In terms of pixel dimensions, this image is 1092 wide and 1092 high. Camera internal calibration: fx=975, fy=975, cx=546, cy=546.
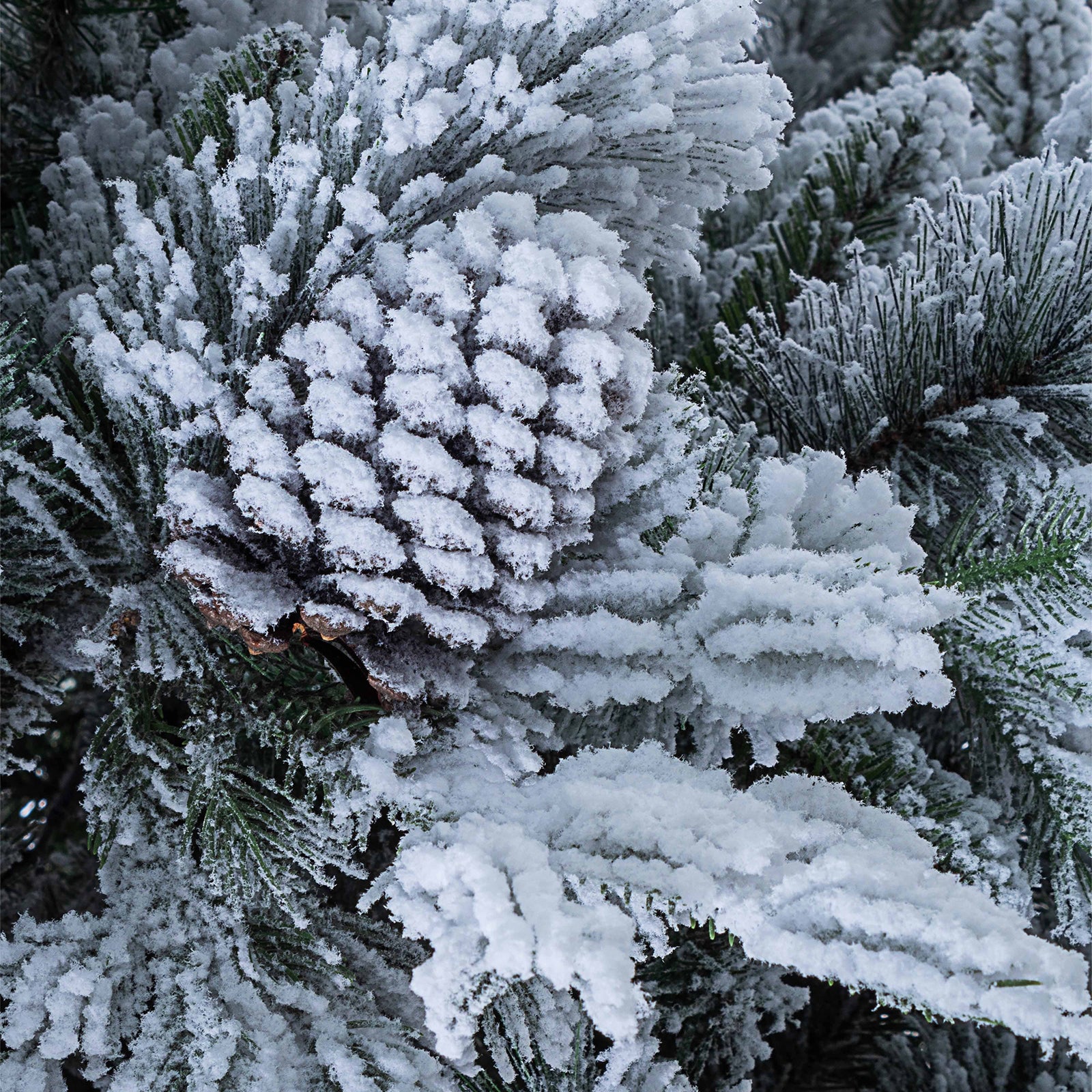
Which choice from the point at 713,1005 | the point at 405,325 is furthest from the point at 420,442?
the point at 713,1005

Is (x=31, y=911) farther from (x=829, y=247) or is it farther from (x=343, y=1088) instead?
(x=829, y=247)

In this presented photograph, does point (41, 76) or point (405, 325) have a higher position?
point (41, 76)

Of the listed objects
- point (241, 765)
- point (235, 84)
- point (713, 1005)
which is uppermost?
point (235, 84)

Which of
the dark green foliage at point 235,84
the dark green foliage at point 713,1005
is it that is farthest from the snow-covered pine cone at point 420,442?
the dark green foliage at point 713,1005

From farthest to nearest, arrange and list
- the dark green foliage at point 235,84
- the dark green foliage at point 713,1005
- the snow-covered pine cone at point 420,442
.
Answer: the dark green foliage at point 713,1005
the dark green foliage at point 235,84
the snow-covered pine cone at point 420,442

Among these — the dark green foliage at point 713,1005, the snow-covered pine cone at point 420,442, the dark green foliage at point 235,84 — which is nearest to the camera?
the snow-covered pine cone at point 420,442

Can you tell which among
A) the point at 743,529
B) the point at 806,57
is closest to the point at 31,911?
the point at 743,529

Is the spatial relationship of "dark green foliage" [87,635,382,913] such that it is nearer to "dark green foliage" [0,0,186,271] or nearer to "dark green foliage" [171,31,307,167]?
"dark green foliage" [171,31,307,167]

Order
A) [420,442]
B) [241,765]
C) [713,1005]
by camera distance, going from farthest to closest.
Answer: [713,1005] < [241,765] < [420,442]

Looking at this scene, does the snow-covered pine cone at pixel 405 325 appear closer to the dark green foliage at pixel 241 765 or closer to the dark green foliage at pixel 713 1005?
the dark green foliage at pixel 241 765

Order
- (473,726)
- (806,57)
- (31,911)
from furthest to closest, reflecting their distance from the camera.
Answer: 1. (806,57)
2. (31,911)
3. (473,726)

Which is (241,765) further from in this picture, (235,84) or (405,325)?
(235,84)
